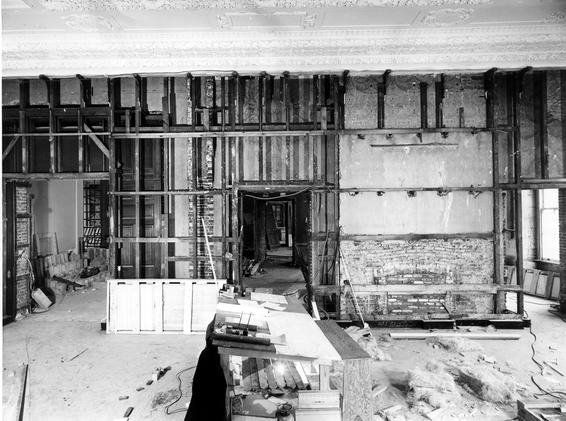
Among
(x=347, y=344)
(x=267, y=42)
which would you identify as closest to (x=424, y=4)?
(x=267, y=42)

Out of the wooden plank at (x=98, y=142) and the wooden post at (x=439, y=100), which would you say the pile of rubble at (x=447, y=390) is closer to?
the wooden post at (x=439, y=100)

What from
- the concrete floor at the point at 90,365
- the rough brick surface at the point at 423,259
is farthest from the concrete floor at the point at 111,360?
the rough brick surface at the point at 423,259

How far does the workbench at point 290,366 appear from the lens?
2.89 metres

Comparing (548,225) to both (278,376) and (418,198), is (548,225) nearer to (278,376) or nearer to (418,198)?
(418,198)

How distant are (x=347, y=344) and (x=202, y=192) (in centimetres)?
478

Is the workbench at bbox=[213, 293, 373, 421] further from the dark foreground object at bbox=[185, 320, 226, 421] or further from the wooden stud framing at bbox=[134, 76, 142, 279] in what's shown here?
the wooden stud framing at bbox=[134, 76, 142, 279]

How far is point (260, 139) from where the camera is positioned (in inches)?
289

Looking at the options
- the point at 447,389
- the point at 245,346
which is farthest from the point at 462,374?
the point at 245,346

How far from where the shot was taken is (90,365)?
Answer: 5.43 m

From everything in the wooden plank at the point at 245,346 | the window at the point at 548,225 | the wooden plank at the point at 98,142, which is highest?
the wooden plank at the point at 98,142

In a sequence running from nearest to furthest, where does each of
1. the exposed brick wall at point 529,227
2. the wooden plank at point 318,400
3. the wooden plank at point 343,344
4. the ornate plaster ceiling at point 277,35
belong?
1. the wooden plank at point 343,344
2. the wooden plank at point 318,400
3. the ornate plaster ceiling at point 277,35
4. the exposed brick wall at point 529,227

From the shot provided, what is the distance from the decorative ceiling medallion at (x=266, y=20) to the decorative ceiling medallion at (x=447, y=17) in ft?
5.73

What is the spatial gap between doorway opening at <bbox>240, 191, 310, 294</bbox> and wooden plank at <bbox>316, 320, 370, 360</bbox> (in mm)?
4205

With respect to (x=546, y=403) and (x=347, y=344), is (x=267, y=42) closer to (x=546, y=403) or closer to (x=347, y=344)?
(x=347, y=344)
